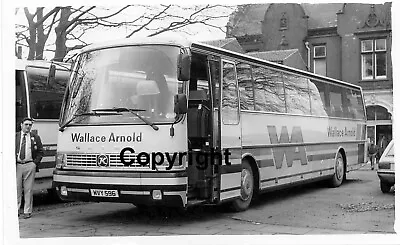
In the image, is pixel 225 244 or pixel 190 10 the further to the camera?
pixel 190 10

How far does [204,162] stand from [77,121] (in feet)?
6.01

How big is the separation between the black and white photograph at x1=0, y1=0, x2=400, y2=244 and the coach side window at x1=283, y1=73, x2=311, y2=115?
0.05 m

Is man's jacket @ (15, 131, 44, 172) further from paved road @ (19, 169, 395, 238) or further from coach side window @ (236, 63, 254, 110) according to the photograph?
coach side window @ (236, 63, 254, 110)

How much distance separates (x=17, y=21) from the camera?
26.0ft

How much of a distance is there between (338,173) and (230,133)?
5.08 m

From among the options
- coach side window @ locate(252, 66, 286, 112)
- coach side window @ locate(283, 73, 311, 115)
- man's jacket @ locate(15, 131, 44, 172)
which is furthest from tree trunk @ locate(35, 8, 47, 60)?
coach side window @ locate(283, 73, 311, 115)

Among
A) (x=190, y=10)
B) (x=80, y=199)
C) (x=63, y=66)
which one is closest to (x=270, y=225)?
(x=80, y=199)

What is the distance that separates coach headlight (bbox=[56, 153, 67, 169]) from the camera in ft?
28.3

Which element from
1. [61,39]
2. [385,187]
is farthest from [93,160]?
[385,187]

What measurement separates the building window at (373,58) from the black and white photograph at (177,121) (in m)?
0.04

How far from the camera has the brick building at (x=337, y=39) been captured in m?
8.79
